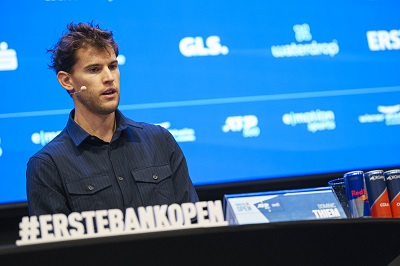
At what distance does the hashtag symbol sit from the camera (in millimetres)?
1285

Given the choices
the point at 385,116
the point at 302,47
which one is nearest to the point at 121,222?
the point at 302,47

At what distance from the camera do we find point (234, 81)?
358 cm

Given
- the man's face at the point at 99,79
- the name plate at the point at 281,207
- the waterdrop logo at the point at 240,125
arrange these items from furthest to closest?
the waterdrop logo at the point at 240,125 < the man's face at the point at 99,79 < the name plate at the point at 281,207

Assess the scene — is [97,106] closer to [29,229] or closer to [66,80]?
[66,80]

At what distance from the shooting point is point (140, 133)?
2625mm

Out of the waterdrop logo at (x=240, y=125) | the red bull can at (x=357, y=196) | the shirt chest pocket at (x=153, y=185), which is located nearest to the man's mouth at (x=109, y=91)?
the shirt chest pocket at (x=153, y=185)

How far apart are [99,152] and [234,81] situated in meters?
1.24

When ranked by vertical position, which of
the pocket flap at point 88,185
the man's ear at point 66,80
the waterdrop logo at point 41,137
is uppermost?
the man's ear at point 66,80

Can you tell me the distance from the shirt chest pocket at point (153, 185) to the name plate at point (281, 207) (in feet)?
2.65

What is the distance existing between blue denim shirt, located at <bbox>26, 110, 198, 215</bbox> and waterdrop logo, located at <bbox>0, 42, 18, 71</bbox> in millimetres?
906

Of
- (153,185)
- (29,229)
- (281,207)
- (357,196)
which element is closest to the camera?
(29,229)

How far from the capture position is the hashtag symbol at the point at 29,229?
50.6 inches

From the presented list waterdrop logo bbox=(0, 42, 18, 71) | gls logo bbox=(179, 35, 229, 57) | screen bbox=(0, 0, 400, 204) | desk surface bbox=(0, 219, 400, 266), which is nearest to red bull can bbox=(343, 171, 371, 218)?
desk surface bbox=(0, 219, 400, 266)

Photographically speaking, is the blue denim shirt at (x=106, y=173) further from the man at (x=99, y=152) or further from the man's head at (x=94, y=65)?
the man's head at (x=94, y=65)
